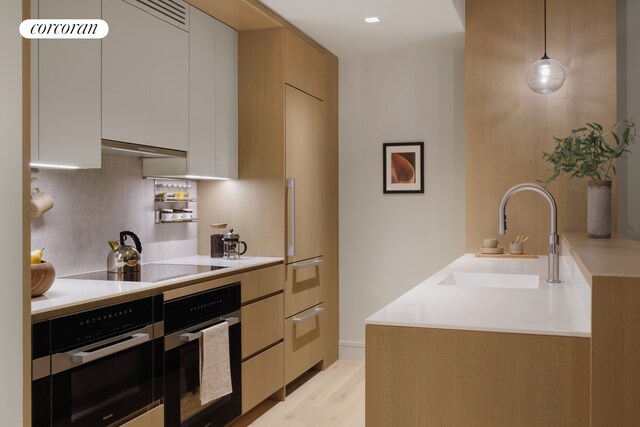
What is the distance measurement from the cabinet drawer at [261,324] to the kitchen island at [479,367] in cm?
178

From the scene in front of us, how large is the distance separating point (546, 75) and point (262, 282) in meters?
2.07

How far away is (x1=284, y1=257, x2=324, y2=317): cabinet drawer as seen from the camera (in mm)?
4156

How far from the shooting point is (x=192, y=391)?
3.02 meters

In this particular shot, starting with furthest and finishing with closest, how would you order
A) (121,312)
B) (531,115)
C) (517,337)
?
(531,115)
(121,312)
(517,337)

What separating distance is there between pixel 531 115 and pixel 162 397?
2.83 m

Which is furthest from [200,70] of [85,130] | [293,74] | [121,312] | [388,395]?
[388,395]

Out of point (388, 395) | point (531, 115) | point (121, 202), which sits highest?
point (531, 115)

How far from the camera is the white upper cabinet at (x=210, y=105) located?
11.7 ft

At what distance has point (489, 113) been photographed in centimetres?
421

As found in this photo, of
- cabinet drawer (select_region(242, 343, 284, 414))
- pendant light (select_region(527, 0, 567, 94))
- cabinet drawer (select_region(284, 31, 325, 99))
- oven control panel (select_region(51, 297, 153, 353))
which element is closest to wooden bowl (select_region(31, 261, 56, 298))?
oven control panel (select_region(51, 297, 153, 353))

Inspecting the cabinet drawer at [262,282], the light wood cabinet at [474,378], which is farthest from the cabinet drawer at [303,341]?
the light wood cabinet at [474,378]

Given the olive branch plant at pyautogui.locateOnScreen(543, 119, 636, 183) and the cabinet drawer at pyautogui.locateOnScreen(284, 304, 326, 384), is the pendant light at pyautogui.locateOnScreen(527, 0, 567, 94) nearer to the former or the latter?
the olive branch plant at pyautogui.locateOnScreen(543, 119, 636, 183)

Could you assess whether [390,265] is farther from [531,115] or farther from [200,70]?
[200,70]

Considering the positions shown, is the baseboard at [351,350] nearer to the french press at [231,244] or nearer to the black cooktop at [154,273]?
the french press at [231,244]
